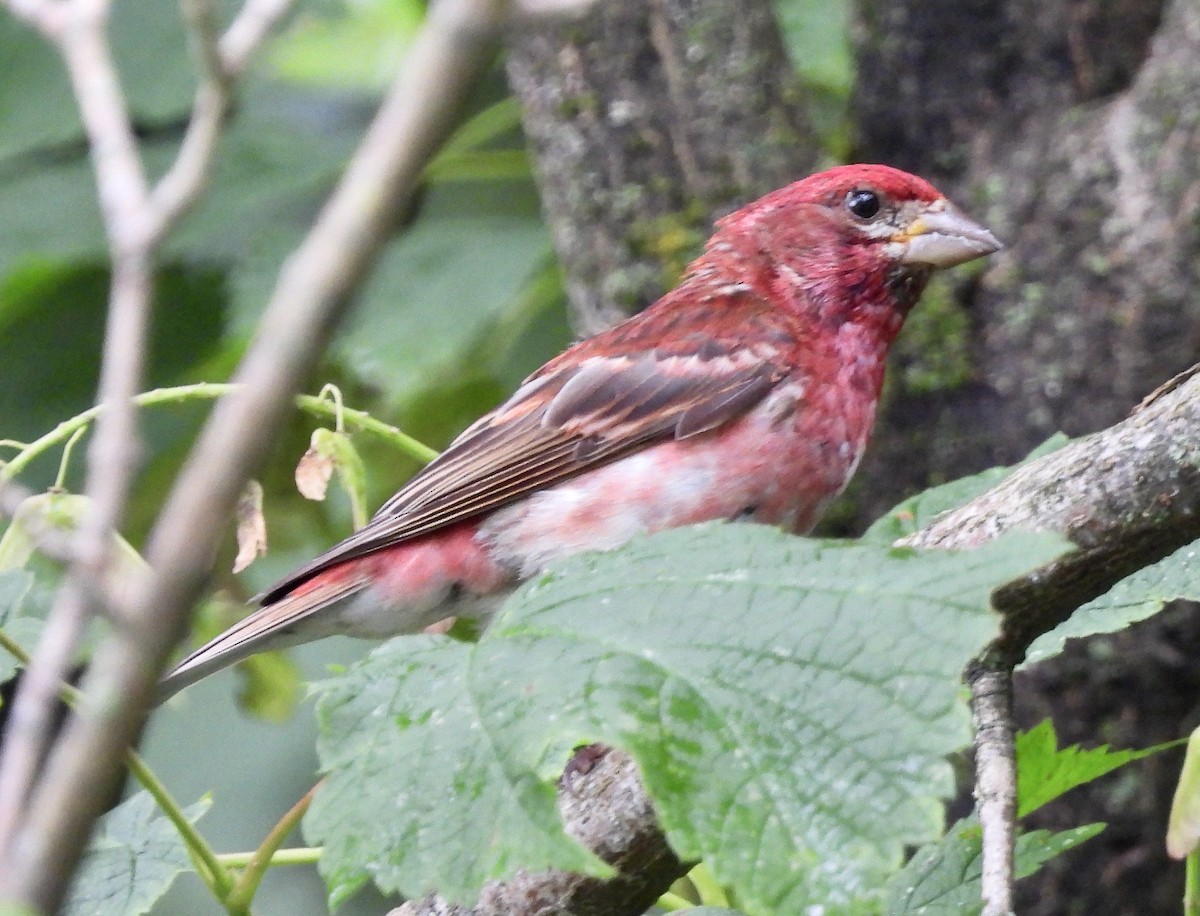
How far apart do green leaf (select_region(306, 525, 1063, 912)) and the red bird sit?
1.69 meters

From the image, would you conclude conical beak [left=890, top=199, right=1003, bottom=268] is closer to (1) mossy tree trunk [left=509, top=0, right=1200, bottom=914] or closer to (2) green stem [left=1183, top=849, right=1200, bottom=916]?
(1) mossy tree trunk [left=509, top=0, right=1200, bottom=914]

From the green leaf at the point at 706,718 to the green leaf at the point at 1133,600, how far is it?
2.27ft

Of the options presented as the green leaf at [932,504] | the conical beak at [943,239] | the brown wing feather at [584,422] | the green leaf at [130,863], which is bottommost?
the green leaf at [932,504]

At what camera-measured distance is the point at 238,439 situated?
90cm

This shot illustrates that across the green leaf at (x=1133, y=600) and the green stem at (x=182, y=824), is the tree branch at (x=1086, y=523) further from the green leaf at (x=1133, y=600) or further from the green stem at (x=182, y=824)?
the green stem at (x=182, y=824)

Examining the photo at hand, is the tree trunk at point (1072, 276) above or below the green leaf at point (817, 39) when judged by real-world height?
below

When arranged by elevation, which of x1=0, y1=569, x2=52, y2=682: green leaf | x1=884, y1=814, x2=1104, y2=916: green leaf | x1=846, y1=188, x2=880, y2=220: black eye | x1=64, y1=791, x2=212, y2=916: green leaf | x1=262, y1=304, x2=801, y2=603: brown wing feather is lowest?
x1=884, y1=814, x2=1104, y2=916: green leaf

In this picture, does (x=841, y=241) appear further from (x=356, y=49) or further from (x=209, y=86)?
(x=209, y=86)

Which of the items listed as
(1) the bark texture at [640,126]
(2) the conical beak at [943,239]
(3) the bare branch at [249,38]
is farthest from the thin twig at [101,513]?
(1) the bark texture at [640,126]

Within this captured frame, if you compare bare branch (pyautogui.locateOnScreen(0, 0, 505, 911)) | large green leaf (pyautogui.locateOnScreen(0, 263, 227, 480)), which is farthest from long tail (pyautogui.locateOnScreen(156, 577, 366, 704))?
bare branch (pyautogui.locateOnScreen(0, 0, 505, 911))

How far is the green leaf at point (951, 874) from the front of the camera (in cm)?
251

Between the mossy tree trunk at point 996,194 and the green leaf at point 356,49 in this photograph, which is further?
the green leaf at point 356,49

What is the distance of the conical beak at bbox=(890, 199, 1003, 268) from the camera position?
436 cm

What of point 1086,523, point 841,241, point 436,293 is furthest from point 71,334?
point 1086,523
